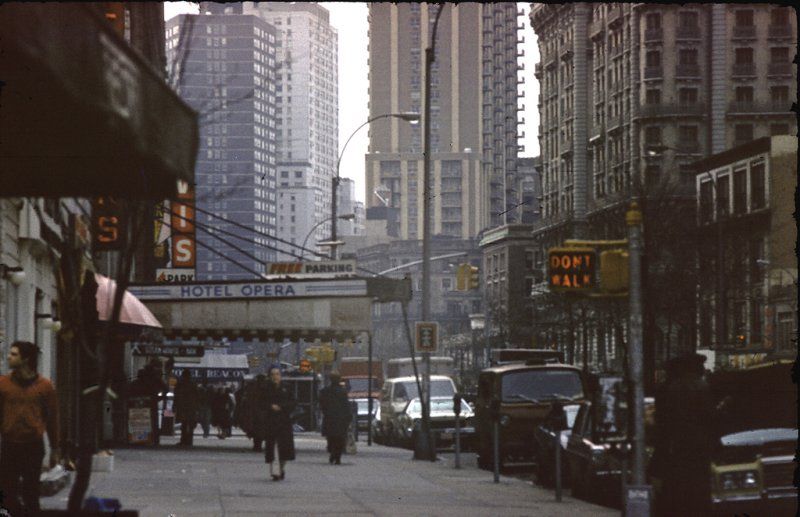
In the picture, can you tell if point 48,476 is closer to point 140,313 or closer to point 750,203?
point 140,313

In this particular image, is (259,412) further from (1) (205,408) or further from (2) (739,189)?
(2) (739,189)

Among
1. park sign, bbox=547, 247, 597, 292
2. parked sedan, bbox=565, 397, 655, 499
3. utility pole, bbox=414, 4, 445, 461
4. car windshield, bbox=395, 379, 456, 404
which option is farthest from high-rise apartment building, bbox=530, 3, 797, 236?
park sign, bbox=547, 247, 597, 292

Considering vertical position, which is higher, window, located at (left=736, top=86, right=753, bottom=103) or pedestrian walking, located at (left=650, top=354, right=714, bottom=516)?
window, located at (left=736, top=86, right=753, bottom=103)

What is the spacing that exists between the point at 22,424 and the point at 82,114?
8399 mm

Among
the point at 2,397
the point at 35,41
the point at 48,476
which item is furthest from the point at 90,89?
the point at 48,476

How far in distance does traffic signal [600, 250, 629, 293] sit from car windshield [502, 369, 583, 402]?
1427cm

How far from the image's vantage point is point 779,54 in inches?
4419

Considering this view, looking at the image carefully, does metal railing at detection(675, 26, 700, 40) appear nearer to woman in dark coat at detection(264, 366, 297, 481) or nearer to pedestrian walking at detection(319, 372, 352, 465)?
pedestrian walking at detection(319, 372, 352, 465)

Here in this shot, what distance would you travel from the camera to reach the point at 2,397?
14.1m

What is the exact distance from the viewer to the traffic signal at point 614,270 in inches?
611

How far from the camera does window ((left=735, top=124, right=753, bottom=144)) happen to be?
370ft

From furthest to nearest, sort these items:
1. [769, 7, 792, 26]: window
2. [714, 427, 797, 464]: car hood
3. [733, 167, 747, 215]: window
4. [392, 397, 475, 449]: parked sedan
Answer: [769, 7, 792, 26]: window, [733, 167, 747, 215]: window, [392, 397, 475, 449]: parked sedan, [714, 427, 797, 464]: car hood

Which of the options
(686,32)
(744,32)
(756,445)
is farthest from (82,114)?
(686,32)

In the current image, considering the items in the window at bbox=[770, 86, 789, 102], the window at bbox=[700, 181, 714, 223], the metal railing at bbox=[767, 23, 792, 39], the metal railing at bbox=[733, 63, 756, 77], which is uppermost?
the metal railing at bbox=[767, 23, 792, 39]
